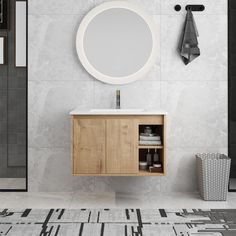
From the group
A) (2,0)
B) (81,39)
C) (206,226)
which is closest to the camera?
(206,226)

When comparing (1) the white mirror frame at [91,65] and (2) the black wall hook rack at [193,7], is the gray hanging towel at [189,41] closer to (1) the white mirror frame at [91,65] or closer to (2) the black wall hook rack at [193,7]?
(2) the black wall hook rack at [193,7]

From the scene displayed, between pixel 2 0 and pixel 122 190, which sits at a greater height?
pixel 2 0

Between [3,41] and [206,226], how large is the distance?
313 centimetres

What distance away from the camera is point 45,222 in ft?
11.6

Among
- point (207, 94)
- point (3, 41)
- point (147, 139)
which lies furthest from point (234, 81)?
point (3, 41)

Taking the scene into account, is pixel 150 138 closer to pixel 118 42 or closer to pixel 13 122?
pixel 118 42

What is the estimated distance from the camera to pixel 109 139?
4.08 metres

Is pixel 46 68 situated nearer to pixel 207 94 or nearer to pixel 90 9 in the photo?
pixel 90 9

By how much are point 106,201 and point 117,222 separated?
0.74 m

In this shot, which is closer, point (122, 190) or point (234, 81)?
point (122, 190)

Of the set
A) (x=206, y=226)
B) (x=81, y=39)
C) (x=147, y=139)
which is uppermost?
(x=81, y=39)

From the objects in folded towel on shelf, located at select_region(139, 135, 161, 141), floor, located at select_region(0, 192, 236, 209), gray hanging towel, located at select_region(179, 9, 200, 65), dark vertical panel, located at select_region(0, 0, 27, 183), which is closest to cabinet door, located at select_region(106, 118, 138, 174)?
folded towel on shelf, located at select_region(139, 135, 161, 141)

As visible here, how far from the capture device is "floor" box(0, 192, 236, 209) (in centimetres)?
408

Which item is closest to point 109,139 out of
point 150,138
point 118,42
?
point 150,138
